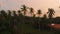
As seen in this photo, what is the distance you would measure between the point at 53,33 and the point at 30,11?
43924mm

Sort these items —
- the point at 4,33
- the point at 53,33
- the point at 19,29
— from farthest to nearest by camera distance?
the point at 53,33, the point at 4,33, the point at 19,29

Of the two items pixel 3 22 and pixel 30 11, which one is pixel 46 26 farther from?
pixel 30 11

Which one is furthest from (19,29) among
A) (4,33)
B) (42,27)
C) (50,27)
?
(42,27)

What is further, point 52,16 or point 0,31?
point 52,16

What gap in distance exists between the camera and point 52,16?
300 ft

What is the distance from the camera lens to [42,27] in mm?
65875

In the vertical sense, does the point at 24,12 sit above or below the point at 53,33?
above

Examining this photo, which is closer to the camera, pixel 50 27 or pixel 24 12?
pixel 50 27

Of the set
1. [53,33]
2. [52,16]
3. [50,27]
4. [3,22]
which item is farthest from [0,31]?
[52,16]

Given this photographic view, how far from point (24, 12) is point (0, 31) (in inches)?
1773

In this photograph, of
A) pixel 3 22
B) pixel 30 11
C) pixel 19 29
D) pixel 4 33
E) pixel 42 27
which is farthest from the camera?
pixel 30 11

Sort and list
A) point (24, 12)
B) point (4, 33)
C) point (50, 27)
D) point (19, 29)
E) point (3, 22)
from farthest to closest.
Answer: point (24, 12)
point (50, 27)
point (3, 22)
point (4, 33)
point (19, 29)

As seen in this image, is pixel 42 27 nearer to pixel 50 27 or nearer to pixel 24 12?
pixel 50 27

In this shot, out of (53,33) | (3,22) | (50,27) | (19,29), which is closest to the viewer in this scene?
(19,29)
